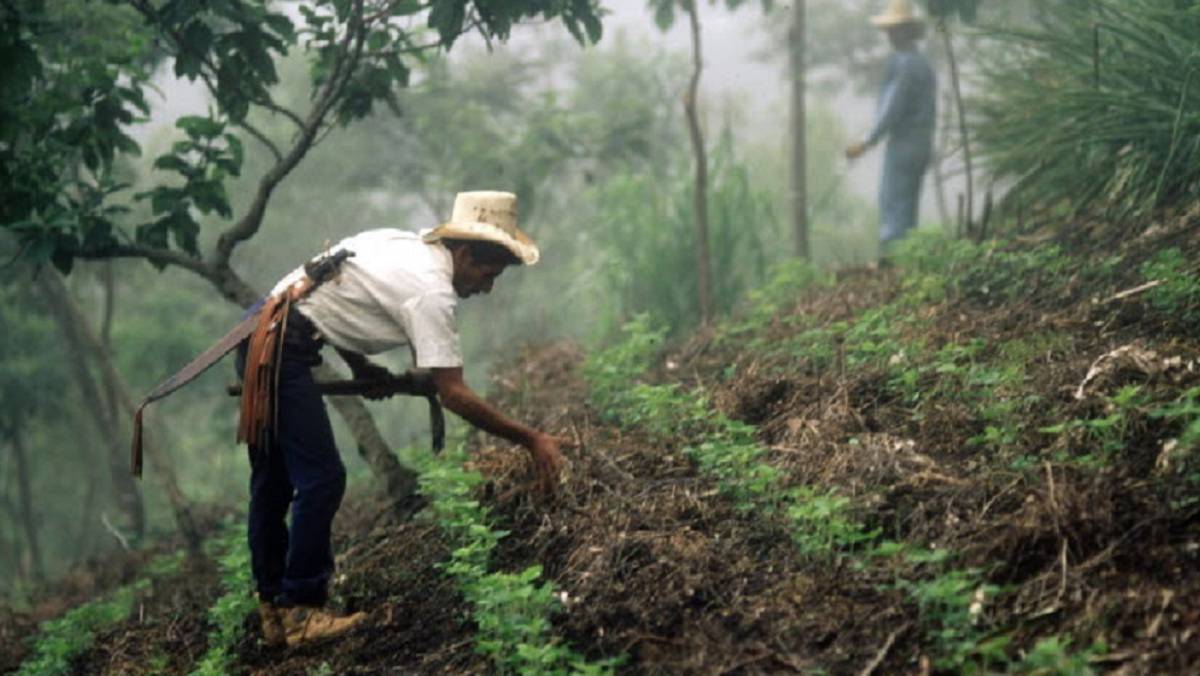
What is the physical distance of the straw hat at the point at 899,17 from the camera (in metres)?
9.27

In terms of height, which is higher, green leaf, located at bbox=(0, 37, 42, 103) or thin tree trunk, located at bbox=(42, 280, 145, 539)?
green leaf, located at bbox=(0, 37, 42, 103)

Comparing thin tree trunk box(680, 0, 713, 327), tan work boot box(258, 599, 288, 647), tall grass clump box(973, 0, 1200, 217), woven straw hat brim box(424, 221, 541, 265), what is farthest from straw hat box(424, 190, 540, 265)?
thin tree trunk box(680, 0, 713, 327)

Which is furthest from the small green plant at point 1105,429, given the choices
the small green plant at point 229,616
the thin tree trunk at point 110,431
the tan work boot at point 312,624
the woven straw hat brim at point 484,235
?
the thin tree trunk at point 110,431

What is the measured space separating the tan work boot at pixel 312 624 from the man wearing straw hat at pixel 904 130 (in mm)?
5724

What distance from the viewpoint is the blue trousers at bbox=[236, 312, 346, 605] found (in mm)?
4398

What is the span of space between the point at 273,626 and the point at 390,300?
1.26 m

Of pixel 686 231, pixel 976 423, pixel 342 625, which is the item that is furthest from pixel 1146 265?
pixel 686 231

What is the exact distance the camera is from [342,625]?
4.48m

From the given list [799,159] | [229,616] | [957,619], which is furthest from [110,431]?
[957,619]

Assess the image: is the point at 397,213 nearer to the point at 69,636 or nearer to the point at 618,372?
the point at 618,372

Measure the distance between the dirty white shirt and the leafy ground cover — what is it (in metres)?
0.74

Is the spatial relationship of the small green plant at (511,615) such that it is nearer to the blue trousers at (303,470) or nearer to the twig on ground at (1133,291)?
the blue trousers at (303,470)

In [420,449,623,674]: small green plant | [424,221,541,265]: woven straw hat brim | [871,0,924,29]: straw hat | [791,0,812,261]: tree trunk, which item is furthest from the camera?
[791,0,812,261]: tree trunk

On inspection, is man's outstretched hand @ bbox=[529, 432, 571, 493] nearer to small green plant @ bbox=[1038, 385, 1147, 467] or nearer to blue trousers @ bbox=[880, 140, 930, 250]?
small green plant @ bbox=[1038, 385, 1147, 467]
